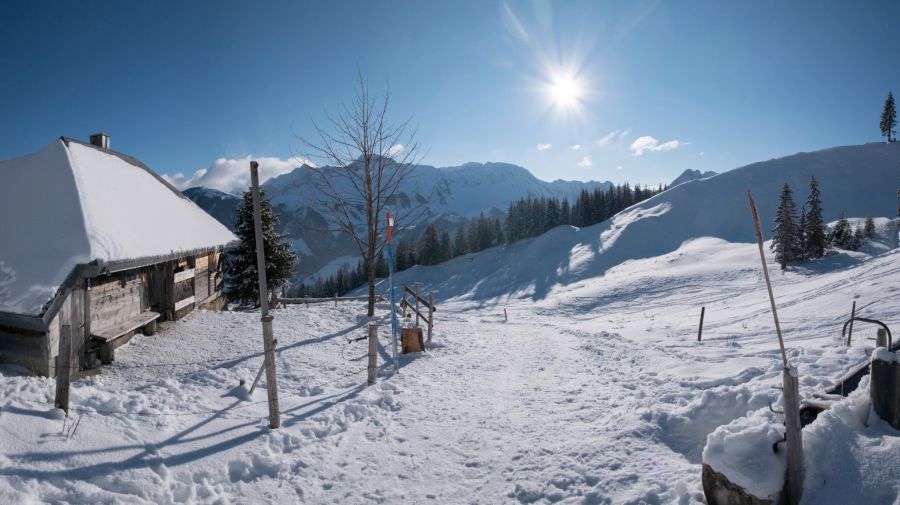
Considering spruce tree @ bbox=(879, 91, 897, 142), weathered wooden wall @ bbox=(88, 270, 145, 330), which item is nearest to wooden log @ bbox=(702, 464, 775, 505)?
weathered wooden wall @ bbox=(88, 270, 145, 330)

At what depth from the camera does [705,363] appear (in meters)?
9.00

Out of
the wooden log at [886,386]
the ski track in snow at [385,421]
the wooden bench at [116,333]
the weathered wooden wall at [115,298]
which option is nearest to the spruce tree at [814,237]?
the ski track in snow at [385,421]

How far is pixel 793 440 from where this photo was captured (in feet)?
12.1

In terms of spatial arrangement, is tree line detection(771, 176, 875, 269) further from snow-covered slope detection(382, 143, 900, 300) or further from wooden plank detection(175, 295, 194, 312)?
wooden plank detection(175, 295, 194, 312)

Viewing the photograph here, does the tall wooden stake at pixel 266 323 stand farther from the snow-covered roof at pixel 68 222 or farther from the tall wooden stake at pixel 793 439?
the tall wooden stake at pixel 793 439

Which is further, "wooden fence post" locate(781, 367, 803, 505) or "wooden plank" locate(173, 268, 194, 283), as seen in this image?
"wooden plank" locate(173, 268, 194, 283)

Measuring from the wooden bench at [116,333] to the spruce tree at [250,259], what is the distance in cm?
1294

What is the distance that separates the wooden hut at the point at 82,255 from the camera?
6.48 metres

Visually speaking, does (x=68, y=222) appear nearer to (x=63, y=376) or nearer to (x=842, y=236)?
(x=63, y=376)

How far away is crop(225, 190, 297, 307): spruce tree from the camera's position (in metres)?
23.0

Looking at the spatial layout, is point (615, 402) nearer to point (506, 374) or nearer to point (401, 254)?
point (506, 374)

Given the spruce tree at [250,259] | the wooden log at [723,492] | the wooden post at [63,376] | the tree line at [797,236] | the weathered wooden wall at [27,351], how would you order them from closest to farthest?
1. the wooden log at [723,492]
2. the wooden post at [63,376]
3. the weathered wooden wall at [27,351]
4. the spruce tree at [250,259]
5. the tree line at [797,236]

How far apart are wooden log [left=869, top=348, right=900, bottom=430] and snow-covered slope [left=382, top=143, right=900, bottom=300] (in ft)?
141

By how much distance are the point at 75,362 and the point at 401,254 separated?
248 feet
